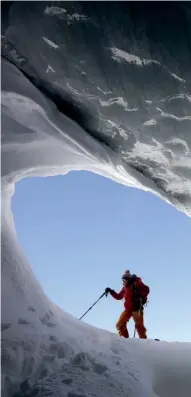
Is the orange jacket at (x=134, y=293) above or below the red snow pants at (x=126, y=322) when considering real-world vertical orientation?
above

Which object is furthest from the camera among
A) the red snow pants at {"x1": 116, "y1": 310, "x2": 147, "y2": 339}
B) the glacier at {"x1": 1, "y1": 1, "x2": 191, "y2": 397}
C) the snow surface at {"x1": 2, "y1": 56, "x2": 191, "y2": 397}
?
the red snow pants at {"x1": 116, "y1": 310, "x2": 147, "y2": 339}

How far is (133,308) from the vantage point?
21.6 ft

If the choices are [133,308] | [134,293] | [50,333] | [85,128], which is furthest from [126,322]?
[85,128]

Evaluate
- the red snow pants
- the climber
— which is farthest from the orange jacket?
the red snow pants

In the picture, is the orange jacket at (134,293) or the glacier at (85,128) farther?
the orange jacket at (134,293)

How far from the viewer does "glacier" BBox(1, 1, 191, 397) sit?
10.7ft

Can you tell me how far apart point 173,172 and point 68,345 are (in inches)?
110

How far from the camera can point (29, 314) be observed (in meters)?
4.45

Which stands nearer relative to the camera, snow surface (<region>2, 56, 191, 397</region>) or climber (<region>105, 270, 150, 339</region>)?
snow surface (<region>2, 56, 191, 397</region>)

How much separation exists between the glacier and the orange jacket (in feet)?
4.63

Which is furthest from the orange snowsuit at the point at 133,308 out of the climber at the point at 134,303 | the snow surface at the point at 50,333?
the snow surface at the point at 50,333

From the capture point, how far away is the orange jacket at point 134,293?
6.61 meters

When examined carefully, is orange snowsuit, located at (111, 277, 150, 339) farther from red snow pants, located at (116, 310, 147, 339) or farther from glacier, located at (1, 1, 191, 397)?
glacier, located at (1, 1, 191, 397)

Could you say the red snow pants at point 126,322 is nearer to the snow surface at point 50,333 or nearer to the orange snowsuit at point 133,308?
the orange snowsuit at point 133,308
